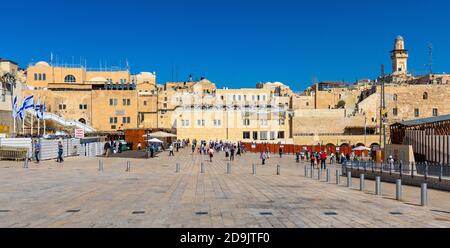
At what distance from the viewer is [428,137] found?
99.9ft

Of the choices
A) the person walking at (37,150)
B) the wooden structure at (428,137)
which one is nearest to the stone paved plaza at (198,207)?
the wooden structure at (428,137)

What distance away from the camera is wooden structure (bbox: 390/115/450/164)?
2848 centimetres

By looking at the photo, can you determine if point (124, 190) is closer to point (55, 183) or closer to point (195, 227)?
point (55, 183)

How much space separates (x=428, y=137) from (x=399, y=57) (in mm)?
100765

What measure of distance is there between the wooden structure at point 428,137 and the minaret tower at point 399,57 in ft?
301

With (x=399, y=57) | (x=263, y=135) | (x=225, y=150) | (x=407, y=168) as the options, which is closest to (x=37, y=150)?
(x=225, y=150)

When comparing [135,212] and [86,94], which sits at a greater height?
[86,94]

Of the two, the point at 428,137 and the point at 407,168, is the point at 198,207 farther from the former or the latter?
the point at 428,137

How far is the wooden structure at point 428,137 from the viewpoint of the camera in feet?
93.5

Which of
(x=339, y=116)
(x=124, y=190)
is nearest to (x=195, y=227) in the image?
(x=124, y=190)

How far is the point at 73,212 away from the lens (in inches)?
492

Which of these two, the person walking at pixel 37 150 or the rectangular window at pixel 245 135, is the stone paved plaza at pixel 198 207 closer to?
the person walking at pixel 37 150

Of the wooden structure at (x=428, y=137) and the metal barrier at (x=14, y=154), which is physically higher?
the wooden structure at (x=428, y=137)
